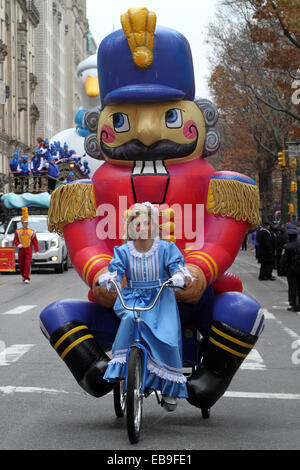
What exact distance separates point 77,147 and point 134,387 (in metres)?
37.8

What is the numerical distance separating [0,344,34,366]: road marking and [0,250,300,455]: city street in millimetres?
11

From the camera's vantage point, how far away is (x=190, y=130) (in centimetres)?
703

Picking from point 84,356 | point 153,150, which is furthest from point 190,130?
point 84,356

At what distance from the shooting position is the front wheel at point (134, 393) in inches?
221

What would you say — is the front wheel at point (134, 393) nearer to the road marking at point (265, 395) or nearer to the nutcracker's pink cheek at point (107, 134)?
the nutcracker's pink cheek at point (107, 134)

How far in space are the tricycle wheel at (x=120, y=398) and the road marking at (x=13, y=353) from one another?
9.85 ft

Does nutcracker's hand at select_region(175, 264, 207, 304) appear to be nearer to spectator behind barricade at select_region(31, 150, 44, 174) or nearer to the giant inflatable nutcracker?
the giant inflatable nutcracker

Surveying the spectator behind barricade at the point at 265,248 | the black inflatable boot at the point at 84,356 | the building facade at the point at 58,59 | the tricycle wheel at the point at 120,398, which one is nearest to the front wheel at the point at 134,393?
the black inflatable boot at the point at 84,356

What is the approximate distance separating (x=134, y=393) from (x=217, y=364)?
1.03 metres

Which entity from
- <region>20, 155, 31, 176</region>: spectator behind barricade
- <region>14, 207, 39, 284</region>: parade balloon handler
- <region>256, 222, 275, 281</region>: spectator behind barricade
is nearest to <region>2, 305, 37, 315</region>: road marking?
<region>14, 207, 39, 284</region>: parade balloon handler

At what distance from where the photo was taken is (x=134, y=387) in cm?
567

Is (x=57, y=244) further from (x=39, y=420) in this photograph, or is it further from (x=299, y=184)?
(x=39, y=420)

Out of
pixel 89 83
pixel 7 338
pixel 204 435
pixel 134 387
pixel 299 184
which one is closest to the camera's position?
pixel 134 387

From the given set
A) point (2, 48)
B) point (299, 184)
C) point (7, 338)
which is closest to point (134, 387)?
point (7, 338)
